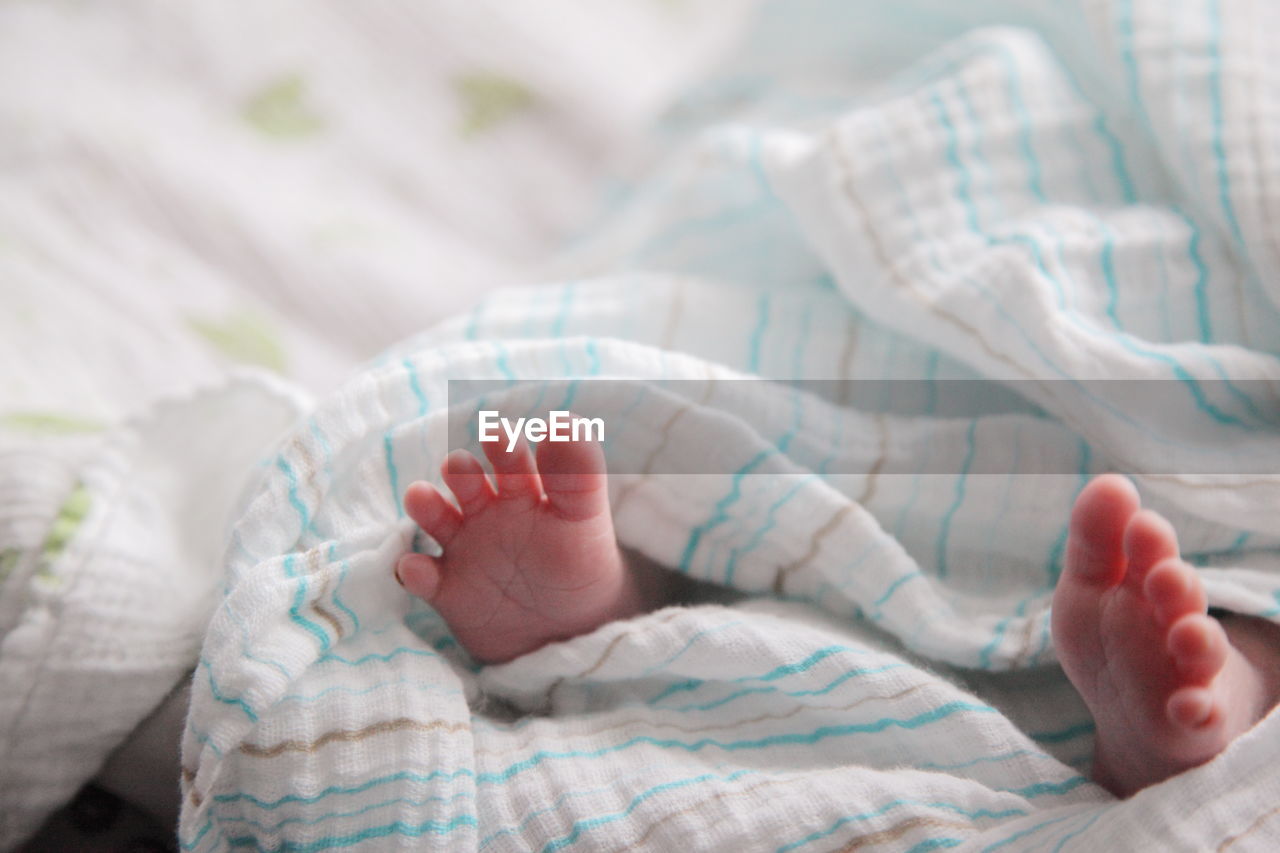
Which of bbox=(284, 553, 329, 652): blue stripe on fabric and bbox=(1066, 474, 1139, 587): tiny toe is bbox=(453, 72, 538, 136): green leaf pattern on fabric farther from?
bbox=(1066, 474, 1139, 587): tiny toe

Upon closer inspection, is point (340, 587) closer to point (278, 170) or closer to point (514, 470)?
point (514, 470)

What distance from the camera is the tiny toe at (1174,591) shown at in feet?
1.30

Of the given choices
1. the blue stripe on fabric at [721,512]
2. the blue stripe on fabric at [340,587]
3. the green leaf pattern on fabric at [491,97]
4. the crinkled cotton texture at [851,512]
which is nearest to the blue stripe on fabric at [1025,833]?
the crinkled cotton texture at [851,512]

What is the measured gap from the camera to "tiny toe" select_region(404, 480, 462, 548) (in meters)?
0.50

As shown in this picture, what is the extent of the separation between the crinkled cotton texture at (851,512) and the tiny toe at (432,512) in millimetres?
31

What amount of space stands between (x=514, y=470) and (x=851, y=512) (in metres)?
0.20

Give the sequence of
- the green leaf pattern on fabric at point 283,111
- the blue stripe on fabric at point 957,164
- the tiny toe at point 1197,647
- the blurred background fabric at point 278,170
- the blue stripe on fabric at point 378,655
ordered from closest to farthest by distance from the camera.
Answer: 1. the tiny toe at point 1197,647
2. the blue stripe on fabric at point 378,655
3. the blue stripe on fabric at point 957,164
4. the blurred background fabric at point 278,170
5. the green leaf pattern on fabric at point 283,111

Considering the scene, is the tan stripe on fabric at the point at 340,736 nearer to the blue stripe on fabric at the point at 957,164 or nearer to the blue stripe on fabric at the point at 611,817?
the blue stripe on fabric at the point at 611,817

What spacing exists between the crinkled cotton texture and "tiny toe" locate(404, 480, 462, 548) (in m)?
0.03

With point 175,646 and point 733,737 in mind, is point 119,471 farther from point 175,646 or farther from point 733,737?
point 733,737

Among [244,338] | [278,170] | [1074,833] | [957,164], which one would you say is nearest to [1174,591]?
[1074,833]

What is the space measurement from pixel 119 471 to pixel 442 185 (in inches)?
16.8

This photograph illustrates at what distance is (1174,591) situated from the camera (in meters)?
0.40

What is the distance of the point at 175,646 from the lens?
0.55m
